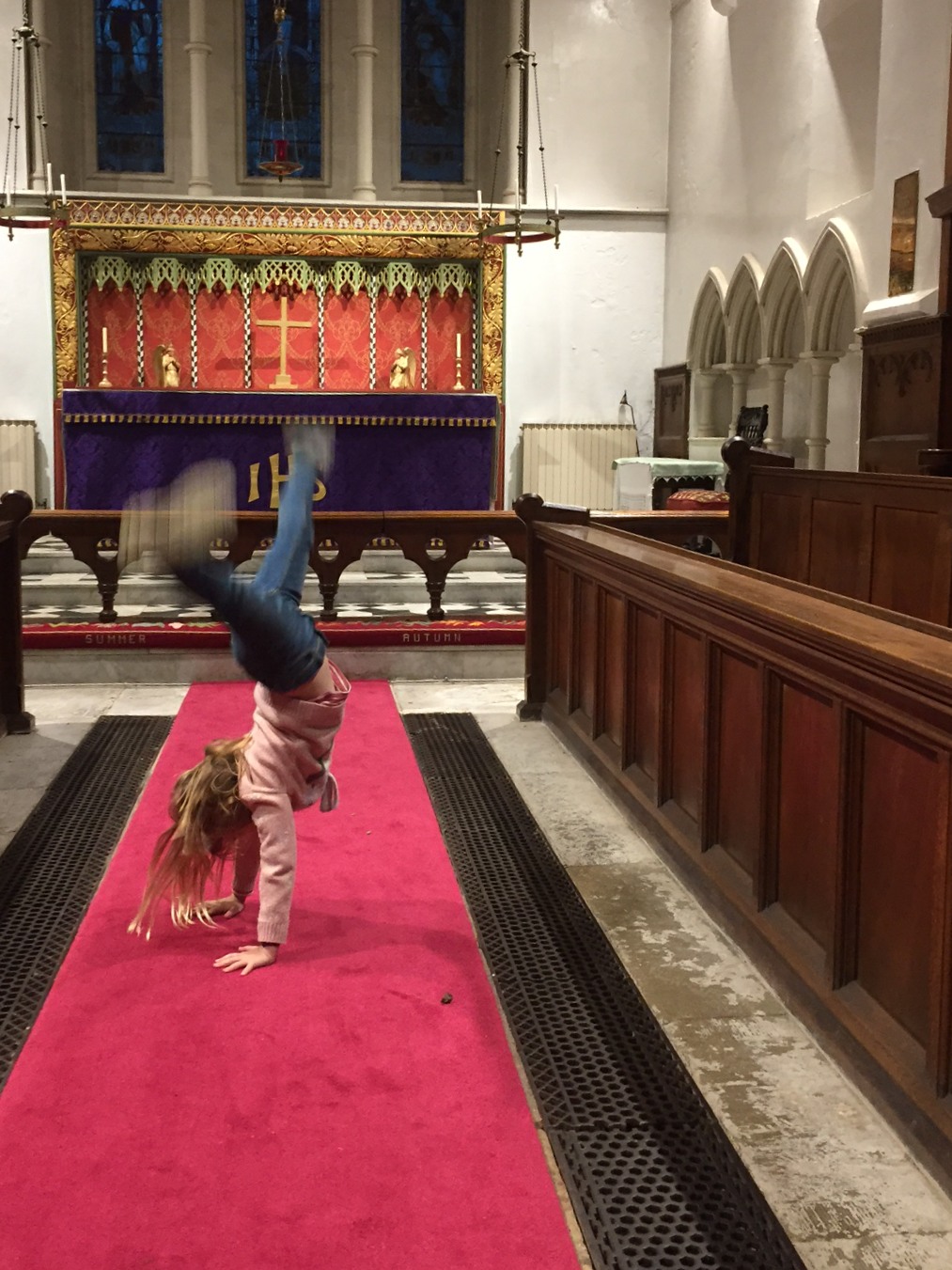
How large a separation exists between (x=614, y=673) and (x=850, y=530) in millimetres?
1237

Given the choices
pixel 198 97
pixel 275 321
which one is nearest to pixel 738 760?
pixel 275 321

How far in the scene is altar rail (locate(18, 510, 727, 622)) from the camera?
20.4 ft

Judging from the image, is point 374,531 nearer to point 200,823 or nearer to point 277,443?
point 277,443

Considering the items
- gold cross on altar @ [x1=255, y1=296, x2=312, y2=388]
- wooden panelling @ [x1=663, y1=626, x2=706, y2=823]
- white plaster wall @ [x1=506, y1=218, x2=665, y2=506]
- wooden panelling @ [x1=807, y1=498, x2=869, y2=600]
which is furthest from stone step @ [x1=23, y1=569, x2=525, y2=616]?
wooden panelling @ [x1=663, y1=626, x2=706, y2=823]

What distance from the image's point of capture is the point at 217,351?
10688 mm

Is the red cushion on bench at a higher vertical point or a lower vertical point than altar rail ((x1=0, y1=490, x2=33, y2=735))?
higher

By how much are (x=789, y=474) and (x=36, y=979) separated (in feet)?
12.3

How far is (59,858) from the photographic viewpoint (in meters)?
3.45

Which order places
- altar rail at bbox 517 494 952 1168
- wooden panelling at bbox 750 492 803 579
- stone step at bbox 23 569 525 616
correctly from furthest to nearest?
1. stone step at bbox 23 569 525 616
2. wooden panelling at bbox 750 492 803 579
3. altar rail at bbox 517 494 952 1168

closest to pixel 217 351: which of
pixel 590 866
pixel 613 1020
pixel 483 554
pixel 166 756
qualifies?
pixel 483 554

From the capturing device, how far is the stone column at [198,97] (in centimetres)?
1104

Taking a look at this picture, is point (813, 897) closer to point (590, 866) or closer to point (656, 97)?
point (590, 866)

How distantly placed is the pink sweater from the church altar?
600 centimetres

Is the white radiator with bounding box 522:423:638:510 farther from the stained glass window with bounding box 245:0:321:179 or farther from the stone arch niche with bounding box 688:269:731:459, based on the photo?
the stained glass window with bounding box 245:0:321:179
